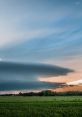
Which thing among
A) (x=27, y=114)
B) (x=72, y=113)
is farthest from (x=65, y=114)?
(x=27, y=114)

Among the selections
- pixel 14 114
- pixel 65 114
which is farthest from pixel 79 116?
pixel 14 114

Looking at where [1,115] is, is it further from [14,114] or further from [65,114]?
[65,114]

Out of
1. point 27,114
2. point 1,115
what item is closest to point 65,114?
point 27,114

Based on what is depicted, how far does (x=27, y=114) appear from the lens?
27.1 m

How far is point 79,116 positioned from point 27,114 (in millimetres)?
4193

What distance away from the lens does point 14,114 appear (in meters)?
27.2

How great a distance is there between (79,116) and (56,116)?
196 cm

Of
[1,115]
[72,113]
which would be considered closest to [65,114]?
[72,113]

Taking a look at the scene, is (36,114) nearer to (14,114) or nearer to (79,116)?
(14,114)

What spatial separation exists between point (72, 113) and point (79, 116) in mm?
1470

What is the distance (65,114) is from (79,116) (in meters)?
1.37

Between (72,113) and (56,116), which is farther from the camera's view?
(72,113)

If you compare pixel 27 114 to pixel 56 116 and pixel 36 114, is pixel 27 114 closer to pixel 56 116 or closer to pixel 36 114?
pixel 36 114

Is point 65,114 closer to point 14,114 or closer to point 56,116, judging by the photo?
point 56,116
